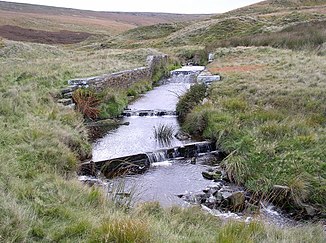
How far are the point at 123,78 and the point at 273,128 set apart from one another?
1014 centimetres

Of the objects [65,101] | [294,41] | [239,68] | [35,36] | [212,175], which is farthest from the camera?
[35,36]

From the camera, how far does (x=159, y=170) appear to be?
10.1 metres

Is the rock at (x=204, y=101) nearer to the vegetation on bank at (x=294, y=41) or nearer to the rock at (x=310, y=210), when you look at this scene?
the rock at (x=310, y=210)

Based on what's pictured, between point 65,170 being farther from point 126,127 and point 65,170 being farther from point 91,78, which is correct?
point 91,78

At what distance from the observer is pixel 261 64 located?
21125 millimetres

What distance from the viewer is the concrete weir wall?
15828 mm

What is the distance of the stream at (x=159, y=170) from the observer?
7.79 m

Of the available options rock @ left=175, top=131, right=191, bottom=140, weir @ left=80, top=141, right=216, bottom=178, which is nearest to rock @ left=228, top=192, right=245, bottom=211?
weir @ left=80, top=141, right=216, bottom=178

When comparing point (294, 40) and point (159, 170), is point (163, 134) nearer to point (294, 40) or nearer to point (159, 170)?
point (159, 170)

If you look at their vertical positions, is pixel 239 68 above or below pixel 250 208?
above

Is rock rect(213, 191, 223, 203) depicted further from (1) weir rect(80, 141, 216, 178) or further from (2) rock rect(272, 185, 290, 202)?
(1) weir rect(80, 141, 216, 178)

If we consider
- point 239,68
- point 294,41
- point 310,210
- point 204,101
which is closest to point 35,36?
point 294,41

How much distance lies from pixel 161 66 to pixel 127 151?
16325 millimetres

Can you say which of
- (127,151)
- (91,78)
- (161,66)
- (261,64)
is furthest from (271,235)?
(161,66)
